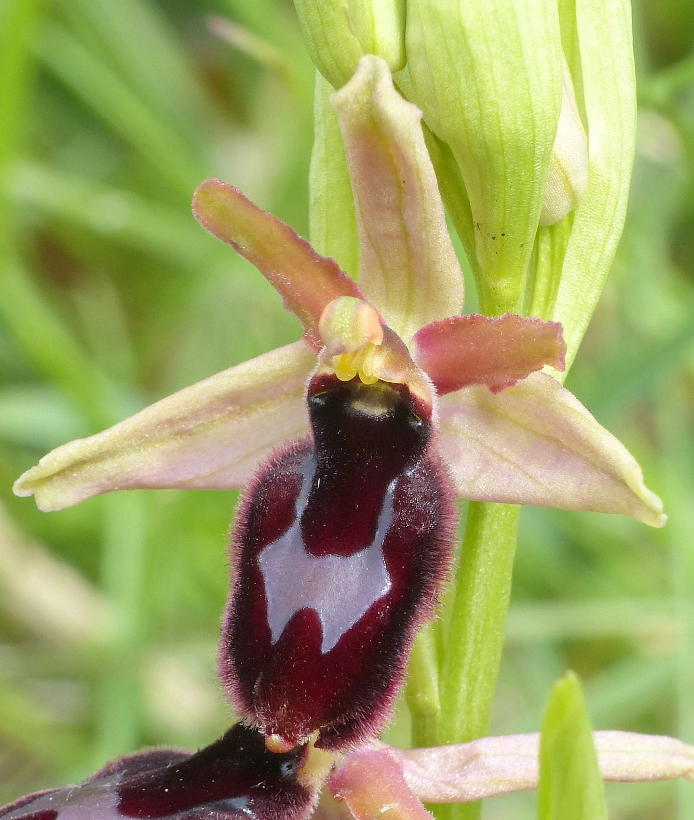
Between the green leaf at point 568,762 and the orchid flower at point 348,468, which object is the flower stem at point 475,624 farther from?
the green leaf at point 568,762

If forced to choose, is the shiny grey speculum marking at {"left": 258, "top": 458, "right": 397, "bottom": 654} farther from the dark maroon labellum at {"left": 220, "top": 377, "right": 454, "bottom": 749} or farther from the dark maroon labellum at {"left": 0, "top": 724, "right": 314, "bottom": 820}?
the dark maroon labellum at {"left": 0, "top": 724, "right": 314, "bottom": 820}

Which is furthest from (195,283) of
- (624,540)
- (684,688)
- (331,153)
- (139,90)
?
(331,153)

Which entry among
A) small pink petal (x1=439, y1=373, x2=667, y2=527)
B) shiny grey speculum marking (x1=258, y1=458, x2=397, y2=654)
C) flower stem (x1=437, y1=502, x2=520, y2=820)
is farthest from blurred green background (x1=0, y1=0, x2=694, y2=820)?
shiny grey speculum marking (x1=258, y1=458, x2=397, y2=654)

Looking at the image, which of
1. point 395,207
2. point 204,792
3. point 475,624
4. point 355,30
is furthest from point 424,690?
point 355,30

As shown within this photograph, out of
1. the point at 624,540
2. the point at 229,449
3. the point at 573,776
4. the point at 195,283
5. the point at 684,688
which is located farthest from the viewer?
the point at 195,283

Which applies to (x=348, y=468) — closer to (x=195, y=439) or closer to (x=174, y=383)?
(x=195, y=439)

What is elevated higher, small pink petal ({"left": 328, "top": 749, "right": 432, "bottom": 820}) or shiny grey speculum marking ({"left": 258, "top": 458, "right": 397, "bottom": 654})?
shiny grey speculum marking ({"left": 258, "top": 458, "right": 397, "bottom": 654})

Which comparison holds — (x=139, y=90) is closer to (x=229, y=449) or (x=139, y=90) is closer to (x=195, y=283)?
(x=195, y=283)
